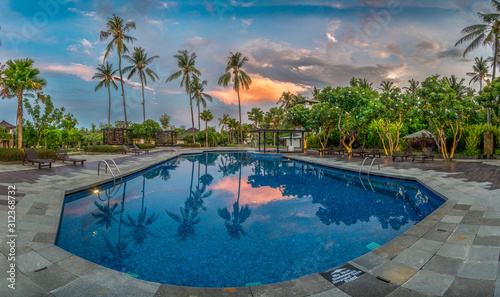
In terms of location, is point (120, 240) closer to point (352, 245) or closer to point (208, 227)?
point (208, 227)

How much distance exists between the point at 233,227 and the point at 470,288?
13.2 ft

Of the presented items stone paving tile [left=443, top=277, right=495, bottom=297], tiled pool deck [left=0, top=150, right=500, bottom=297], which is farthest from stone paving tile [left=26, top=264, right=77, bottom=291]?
stone paving tile [left=443, top=277, right=495, bottom=297]

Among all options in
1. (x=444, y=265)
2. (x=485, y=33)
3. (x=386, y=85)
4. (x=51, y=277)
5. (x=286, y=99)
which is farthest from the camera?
(x=286, y=99)

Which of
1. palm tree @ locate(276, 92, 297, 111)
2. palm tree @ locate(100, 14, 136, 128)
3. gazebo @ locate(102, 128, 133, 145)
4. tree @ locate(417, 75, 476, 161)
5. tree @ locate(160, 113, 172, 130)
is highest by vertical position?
palm tree @ locate(100, 14, 136, 128)

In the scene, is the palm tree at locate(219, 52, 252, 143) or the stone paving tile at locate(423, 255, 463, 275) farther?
the palm tree at locate(219, 52, 252, 143)

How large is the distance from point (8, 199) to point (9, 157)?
29.7 feet

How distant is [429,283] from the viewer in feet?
7.89

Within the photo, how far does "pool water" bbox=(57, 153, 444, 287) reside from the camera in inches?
140

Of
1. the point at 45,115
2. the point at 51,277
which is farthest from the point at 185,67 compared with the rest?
the point at 51,277

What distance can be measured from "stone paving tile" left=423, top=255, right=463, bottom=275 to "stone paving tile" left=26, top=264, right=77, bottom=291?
168 inches

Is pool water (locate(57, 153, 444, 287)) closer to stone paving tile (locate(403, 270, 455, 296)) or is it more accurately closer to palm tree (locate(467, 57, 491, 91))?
stone paving tile (locate(403, 270, 455, 296))

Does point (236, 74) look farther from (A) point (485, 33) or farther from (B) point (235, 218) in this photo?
(B) point (235, 218)

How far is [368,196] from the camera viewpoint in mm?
7883

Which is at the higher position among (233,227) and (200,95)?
(200,95)
